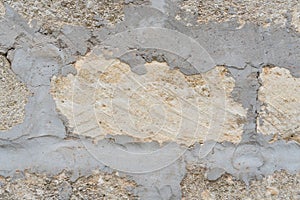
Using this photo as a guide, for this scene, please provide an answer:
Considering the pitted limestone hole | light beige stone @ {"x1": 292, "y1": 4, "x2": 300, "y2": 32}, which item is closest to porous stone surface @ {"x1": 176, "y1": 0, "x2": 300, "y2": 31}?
light beige stone @ {"x1": 292, "y1": 4, "x2": 300, "y2": 32}

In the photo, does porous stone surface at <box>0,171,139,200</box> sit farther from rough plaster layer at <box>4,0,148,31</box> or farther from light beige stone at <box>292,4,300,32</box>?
light beige stone at <box>292,4,300,32</box>

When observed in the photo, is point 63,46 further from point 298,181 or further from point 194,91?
point 298,181

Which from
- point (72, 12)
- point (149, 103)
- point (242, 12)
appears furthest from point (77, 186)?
point (242, 12)

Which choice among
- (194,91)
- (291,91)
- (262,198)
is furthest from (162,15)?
(262,198)

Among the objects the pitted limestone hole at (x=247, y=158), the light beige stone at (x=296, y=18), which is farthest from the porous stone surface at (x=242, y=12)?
the pitted limestone hole at (x=247, y=158)

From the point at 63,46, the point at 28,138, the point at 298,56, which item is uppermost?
the point at 298,56

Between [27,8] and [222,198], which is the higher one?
[27,8]

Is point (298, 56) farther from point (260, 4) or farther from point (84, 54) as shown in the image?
point (84, 54)
